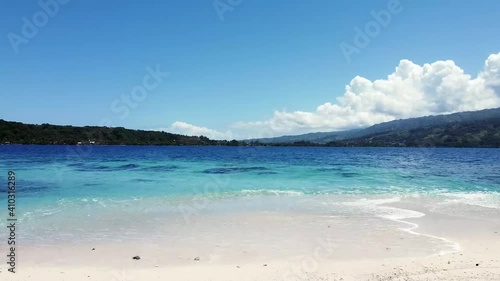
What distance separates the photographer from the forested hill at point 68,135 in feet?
420

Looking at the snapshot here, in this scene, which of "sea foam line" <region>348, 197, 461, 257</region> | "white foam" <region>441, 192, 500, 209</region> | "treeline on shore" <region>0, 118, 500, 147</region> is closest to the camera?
"sea foam line" <region>348, 197, 461, 257</region>

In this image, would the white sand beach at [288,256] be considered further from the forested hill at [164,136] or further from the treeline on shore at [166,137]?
the forested hill at [164,136]

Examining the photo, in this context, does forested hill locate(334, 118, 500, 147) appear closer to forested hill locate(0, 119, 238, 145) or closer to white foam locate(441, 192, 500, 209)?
forested hill locate(0, 119, 238, 145)

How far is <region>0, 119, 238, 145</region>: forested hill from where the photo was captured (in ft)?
420

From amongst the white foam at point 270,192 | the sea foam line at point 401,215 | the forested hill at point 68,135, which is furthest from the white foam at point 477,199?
the forested hill at point 68,135

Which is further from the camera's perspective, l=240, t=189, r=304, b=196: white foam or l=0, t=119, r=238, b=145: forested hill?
l=0, t=119, r=238, b=145: forested hill

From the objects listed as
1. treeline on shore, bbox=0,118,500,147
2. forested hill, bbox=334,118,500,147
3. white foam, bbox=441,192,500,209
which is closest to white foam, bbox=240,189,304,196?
white foam, bbox=441,192,500,209

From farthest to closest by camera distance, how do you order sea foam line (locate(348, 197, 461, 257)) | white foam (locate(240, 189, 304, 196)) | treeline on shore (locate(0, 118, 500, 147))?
treeline on shore (locate(0, 118, 500, 147)) → white foam (locate(240, 189, 304, 196)) → sea foam line (locate(348, 197, 461, 257))

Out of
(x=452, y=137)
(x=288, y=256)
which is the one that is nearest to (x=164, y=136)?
(x=452, y=137)

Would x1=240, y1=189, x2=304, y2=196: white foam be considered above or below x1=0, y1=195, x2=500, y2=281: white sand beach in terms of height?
above

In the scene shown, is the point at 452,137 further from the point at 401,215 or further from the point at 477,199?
the point at 401,215

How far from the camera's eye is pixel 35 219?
44.3ft

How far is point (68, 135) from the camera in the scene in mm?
130625

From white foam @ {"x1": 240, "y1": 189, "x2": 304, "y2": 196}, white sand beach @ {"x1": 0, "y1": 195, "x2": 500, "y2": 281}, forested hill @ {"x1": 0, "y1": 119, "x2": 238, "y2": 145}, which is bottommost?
white sand beach @ {"x1": 0, "y1": 195, "x2": 500, "y2": 281}
